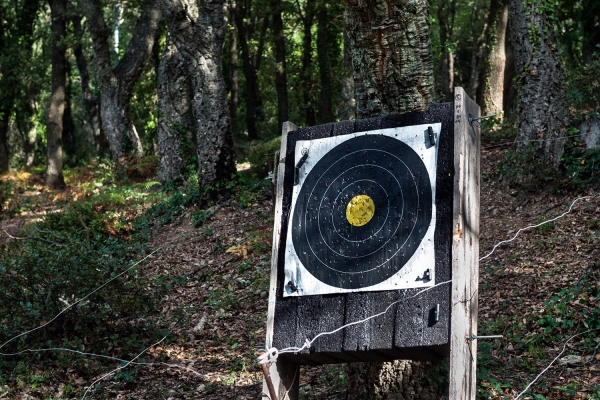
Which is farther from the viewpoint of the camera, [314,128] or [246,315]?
[246,315]

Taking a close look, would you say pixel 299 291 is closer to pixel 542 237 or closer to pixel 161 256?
pixel 542 237

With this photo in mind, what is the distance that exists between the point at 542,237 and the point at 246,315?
3.79m

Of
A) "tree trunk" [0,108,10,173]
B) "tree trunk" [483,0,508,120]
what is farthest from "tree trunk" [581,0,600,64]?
"tree trunk" [0,108,10,173]

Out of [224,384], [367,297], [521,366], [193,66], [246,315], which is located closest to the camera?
[367,297]

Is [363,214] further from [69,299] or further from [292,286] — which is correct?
[69,299]

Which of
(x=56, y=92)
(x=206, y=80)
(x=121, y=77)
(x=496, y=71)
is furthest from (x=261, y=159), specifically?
(x=56, y=92)

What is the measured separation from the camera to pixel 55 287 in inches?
311

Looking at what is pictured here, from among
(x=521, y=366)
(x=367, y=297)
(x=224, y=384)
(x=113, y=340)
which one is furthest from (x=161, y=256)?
(x=367, y=297)

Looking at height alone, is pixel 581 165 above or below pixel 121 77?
below

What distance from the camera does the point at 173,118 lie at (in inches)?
680

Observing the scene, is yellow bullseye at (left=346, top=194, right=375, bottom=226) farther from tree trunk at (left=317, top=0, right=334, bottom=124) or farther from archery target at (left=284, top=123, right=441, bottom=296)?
tree trunk at (left=317, top=0, right=334, bottom=124)

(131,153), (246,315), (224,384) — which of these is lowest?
(224,384)

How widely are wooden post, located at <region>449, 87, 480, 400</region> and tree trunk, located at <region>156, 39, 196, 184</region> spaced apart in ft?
41.3

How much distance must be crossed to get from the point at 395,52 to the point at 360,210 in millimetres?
1431
